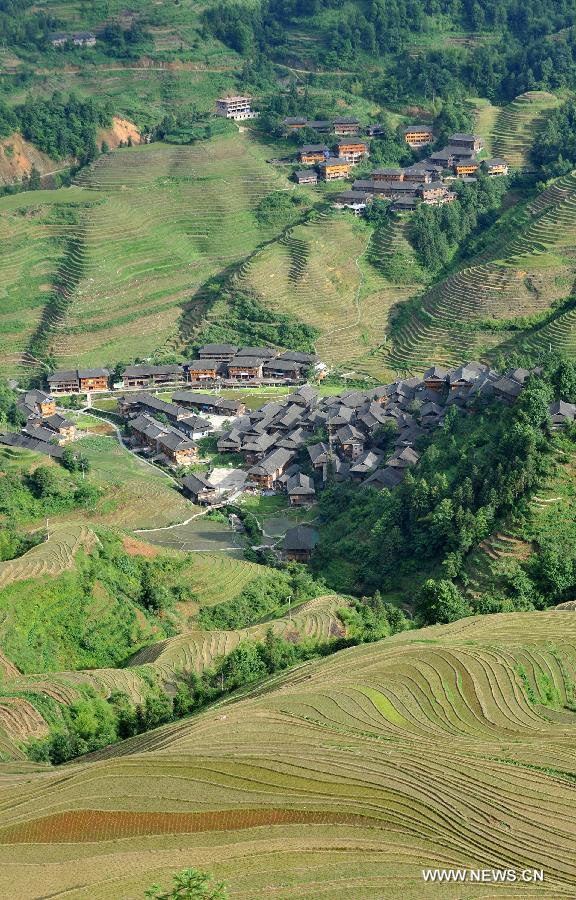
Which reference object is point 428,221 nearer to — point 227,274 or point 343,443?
point 227,274

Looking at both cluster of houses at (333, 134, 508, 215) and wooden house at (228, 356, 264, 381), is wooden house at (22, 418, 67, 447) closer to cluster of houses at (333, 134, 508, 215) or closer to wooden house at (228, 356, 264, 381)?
wooden house at (228, 356, 264, 381)

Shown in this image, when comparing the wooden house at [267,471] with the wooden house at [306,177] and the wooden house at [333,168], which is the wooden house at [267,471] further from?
the wooden house at [333,168]

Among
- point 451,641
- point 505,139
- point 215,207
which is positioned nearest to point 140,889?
point 451,641

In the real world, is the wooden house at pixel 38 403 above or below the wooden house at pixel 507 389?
below

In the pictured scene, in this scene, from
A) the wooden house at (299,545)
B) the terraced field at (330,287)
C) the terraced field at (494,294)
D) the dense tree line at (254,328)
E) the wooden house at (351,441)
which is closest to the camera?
the wooden house at (299,545)

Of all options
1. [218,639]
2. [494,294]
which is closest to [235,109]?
[494,294]

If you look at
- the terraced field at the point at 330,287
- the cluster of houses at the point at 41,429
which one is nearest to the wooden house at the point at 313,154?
the terraced field at the point at 330,287
